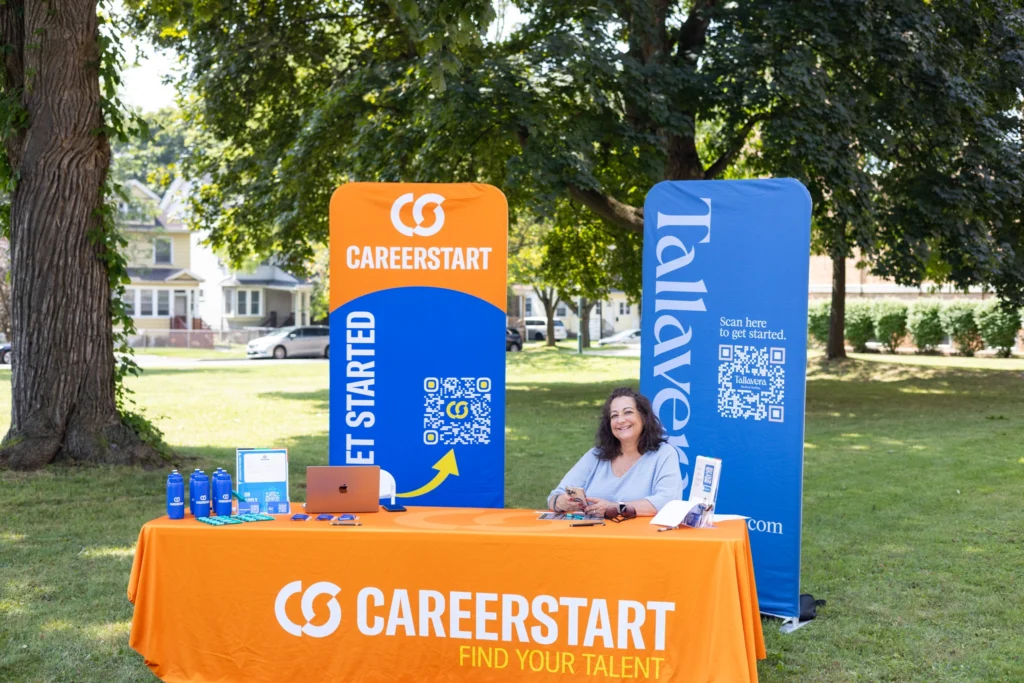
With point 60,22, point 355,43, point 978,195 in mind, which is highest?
point 355,43

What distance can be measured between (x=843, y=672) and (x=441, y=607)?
2.04 meters

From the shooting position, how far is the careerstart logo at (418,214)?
5.99 meters

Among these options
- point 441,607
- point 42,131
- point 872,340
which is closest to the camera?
point 441,607

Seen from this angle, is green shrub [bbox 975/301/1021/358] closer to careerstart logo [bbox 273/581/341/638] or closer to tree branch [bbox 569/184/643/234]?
tree branch [bbox 569/184/643/234]

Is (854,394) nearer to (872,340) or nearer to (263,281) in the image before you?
(872,340)

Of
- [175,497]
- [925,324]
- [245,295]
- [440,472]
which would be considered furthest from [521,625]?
[245,295]

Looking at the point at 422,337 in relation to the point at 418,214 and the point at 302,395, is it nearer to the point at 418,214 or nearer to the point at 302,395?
the point at 418,214

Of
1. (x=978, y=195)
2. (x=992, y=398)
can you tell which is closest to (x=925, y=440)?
(x=978, y=195)

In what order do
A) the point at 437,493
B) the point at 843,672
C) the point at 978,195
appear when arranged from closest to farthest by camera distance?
the point at 843,672, the point at 437,493, the point at 978,195

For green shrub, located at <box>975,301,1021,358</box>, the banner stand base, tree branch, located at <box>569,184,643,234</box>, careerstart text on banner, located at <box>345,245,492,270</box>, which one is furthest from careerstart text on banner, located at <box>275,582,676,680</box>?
green shrub, located at <box>975,301,1021,358</box>

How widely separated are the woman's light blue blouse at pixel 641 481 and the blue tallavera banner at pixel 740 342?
0.79 metres

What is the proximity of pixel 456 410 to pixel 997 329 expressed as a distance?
29976 mm

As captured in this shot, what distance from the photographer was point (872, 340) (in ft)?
118

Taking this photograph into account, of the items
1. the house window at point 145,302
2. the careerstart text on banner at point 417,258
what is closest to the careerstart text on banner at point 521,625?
the careerstart text on banner at point 417,258
